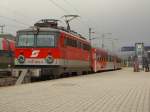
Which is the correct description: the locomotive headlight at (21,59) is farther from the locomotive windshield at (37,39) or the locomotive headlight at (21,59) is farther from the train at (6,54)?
the train at (6,54)

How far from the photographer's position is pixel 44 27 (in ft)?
88.4

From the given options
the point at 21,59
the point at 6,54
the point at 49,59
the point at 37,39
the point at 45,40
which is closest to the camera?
the point at 49,59

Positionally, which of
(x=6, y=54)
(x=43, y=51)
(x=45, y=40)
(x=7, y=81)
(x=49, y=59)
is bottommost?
(x=7, y=81)

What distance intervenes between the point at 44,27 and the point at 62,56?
2.50 meters

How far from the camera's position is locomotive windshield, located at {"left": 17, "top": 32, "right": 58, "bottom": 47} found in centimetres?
2556

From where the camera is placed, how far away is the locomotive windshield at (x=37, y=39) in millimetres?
25562

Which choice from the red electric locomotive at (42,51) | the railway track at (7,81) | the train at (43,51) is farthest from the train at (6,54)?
the railway track at (7,81)

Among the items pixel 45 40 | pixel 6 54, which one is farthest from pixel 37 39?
pixel 6 54

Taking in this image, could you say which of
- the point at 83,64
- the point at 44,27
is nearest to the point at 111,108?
the point at 44,27

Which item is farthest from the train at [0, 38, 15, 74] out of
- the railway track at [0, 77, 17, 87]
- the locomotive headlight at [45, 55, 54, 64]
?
the railway track at [0, 77, 17, 87]

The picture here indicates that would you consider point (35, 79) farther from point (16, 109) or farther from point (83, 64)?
point (16, 109)

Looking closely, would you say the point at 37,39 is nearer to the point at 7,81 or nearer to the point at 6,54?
the point at 7,81

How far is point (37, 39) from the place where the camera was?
25922 mm

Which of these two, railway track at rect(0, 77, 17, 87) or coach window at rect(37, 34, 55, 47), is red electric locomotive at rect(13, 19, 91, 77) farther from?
railway track at rect(0, 77, 17, 87)
